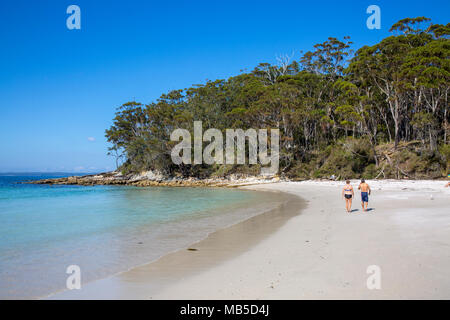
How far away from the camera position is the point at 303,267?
4.88 m

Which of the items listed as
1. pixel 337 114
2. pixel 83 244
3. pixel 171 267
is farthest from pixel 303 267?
pixel 337 114

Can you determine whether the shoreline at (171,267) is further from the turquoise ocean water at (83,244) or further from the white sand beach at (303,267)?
the turquoise ocean water at (83,244)

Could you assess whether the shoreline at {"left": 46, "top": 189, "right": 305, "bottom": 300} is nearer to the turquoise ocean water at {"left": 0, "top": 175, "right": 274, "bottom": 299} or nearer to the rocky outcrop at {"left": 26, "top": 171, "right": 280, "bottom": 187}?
the turquoise ocean water at {"left": 0, "top": 175, "right": 274, "bottom": 299}

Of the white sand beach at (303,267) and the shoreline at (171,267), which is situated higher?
the white sand beach at (303,267)

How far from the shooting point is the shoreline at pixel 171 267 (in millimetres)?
4301

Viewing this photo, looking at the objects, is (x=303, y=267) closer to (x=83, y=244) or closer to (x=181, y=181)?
(x=83, y=244)

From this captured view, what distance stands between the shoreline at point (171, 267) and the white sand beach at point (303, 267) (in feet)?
0.06

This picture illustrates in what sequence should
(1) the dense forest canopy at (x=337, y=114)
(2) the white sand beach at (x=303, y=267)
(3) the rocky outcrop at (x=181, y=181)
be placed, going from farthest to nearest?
(3) the rocky outcrop at (x=181, y=181) < (1) the dense forest canopy at (x=337, y=114) < (2) the white sand beach at (x=303, y=267)

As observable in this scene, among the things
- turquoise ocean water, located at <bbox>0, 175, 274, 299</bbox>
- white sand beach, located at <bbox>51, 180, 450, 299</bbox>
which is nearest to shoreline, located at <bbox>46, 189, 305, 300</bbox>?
white sand beach, located at <bbox>51, 180, 450, 299</bbox>

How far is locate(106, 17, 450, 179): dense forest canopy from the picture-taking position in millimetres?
26516

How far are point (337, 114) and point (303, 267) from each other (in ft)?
114

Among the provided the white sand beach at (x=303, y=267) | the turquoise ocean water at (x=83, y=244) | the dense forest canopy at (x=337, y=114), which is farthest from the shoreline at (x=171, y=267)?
the dense forest canopy at (x=337, y=114)

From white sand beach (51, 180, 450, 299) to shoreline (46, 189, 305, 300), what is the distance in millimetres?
17

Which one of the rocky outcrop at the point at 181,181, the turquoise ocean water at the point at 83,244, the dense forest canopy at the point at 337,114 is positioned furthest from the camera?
the rocky outcrop at the point at 181,181
